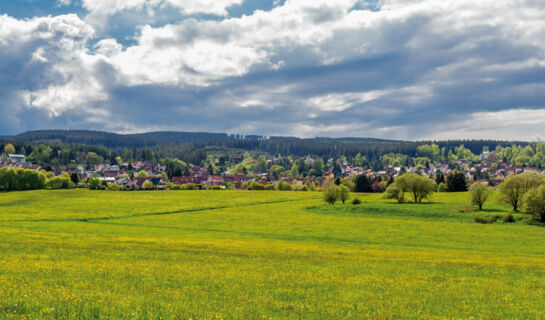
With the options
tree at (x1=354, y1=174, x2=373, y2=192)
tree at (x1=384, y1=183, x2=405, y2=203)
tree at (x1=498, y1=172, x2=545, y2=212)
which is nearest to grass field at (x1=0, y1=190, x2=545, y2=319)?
tree at (x1=498, y1=172, x2=545, y2=212)

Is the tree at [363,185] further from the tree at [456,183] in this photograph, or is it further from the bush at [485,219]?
the bush at [485,219]

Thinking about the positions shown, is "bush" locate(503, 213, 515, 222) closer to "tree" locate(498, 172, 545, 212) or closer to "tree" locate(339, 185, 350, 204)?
"tree" locate(498, 172, 545, 212)

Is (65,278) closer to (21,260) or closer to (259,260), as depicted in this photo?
(21,260)

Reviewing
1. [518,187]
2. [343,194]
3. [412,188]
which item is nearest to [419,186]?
[412,188]

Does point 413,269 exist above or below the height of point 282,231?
above

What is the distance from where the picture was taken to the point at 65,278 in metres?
17.4

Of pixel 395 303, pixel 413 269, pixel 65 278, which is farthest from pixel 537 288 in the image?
pixel 65 278

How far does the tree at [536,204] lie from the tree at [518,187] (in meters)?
9.45

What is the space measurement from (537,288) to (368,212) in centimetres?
6986

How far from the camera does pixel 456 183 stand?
144 metres

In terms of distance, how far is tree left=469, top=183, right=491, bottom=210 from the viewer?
87.6m

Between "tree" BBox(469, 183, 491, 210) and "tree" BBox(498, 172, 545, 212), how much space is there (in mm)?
3430

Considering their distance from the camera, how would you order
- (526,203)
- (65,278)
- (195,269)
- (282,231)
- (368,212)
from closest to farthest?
(65,278), (195,269), (282,231), (526,203), (368,212)

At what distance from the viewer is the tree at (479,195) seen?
87562 mm
